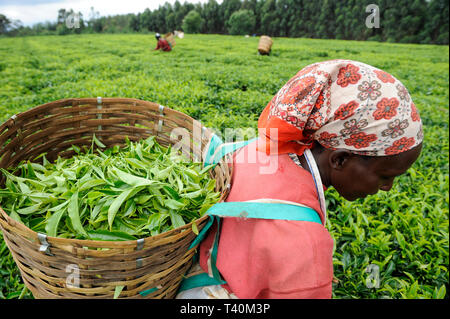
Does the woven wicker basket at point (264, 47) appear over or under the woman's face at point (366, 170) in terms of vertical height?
over

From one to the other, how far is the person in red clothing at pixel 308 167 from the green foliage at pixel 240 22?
18298 mm

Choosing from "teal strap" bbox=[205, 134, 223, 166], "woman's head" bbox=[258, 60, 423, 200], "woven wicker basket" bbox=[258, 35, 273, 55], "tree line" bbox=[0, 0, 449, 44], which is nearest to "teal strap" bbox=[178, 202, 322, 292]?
"woman's head" bbox=[258, 60, 423, 200]

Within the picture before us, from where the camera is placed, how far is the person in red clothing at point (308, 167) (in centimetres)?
104

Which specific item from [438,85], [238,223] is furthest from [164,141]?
[438,85]

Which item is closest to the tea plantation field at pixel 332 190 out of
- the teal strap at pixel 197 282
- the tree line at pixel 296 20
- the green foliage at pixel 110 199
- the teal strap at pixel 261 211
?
the green foliage at pixel 110 199

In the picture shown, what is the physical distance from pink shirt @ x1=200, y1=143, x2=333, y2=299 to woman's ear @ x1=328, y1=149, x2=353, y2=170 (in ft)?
0.37

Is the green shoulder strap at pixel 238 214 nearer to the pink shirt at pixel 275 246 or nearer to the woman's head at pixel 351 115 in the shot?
the pink shirt at pixel 275 246

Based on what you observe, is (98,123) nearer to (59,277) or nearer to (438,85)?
(59,277)

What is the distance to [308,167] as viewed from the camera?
132 centimetres

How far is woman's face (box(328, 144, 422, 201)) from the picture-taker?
4.07 ft

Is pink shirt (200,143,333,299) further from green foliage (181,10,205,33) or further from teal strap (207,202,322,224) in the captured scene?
green foliage (181,10,205,33)

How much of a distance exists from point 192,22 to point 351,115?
631 inches

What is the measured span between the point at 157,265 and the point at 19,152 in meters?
1.00

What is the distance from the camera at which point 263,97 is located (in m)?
4.09
